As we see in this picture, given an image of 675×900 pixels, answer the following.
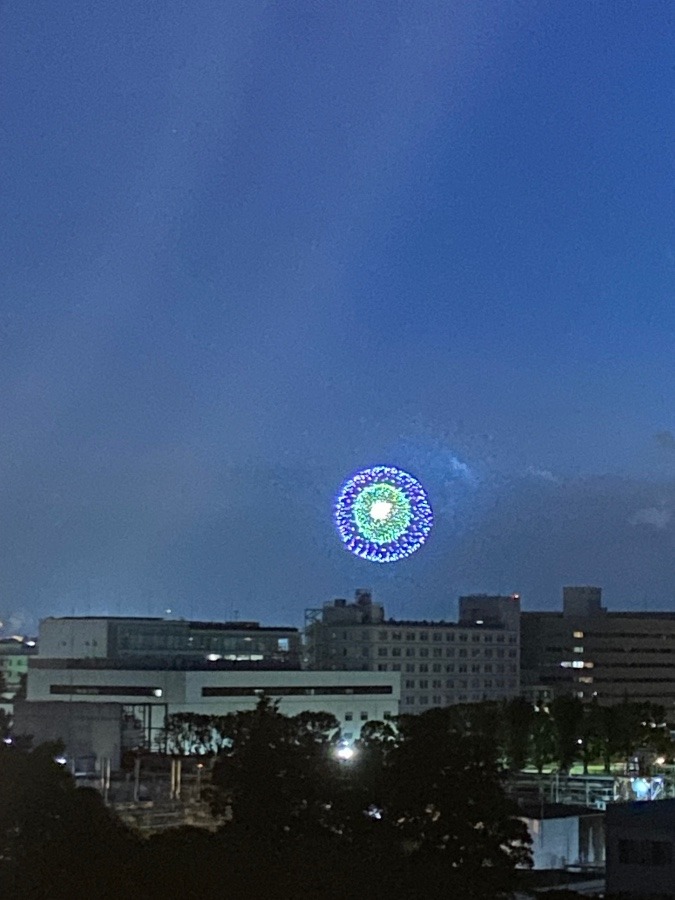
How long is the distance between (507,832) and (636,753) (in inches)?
1054

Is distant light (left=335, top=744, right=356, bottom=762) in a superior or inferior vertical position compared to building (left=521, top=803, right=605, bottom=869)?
superior

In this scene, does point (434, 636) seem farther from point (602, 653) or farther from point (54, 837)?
point (54, 837)

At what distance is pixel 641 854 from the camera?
64.2 ft

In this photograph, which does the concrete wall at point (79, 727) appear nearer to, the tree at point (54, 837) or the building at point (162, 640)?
A: the building at point (162, 640)

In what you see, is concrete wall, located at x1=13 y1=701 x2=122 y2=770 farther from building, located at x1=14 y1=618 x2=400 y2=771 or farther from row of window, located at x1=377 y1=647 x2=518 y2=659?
row of window, located at x1=377 y1=647 x2=518 y2=659

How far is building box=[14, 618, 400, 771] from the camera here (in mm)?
37500

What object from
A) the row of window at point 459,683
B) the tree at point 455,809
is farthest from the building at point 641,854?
the row of window at point 459,683

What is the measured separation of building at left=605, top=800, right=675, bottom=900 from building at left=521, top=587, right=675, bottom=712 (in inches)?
1777

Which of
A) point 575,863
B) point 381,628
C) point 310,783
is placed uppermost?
point 381,628

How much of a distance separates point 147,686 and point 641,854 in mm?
26715

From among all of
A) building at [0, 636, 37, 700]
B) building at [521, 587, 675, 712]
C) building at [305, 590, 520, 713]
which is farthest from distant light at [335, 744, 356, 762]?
building at [521, 587, 675, 712]

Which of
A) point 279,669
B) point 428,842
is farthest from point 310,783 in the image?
point 279,669

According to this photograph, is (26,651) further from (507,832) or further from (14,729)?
(507,832)

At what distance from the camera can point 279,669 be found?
48188 millimetres
